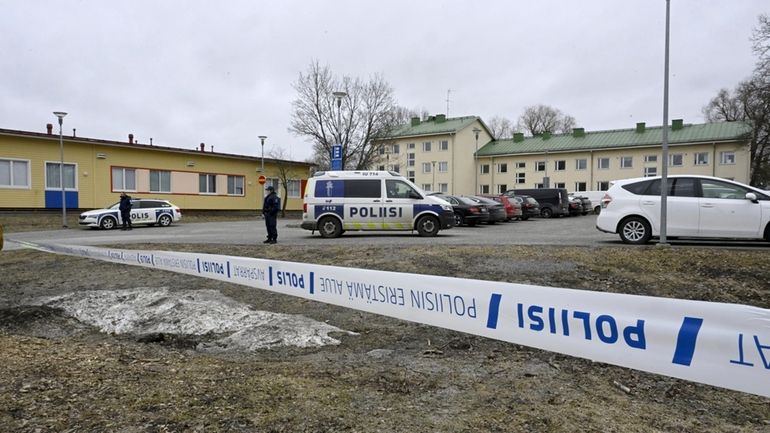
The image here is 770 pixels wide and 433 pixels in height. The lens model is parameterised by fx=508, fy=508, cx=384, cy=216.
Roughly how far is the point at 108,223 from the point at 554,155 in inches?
1917

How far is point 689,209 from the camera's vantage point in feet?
36.1

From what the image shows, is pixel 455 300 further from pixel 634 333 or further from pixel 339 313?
pixel 339 313

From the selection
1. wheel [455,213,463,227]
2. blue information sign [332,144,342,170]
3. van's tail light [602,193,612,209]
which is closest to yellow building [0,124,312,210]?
blue information sign [332,144,342,170]

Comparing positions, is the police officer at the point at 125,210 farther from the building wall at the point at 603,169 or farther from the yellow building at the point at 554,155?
the building wall at the point at 603,169

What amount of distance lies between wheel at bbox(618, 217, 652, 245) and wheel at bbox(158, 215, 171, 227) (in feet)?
70.7

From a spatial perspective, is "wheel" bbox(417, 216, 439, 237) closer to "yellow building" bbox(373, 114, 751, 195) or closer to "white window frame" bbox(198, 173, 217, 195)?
"white window frame" bbox(198, 173, 217, 195)

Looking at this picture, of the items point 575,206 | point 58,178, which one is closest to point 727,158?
point 575,206

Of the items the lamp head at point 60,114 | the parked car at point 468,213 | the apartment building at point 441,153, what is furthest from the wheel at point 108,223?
the apartment building at point 441,153

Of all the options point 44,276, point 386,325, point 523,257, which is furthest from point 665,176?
point 44,276

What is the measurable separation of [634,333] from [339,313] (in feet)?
12.8

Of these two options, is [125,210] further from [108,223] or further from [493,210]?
[493,210]

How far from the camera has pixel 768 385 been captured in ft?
9.91

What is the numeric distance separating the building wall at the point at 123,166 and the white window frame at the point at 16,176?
88 millimetres

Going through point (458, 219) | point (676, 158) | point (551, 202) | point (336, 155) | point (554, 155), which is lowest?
point (458, 219)
